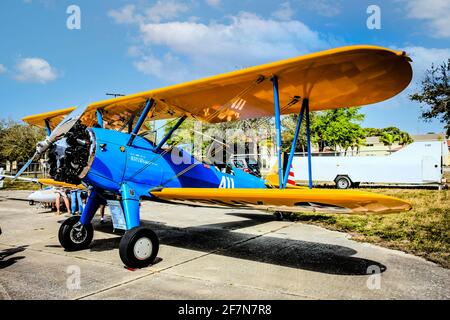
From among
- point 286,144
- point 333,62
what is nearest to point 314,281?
point 333,62

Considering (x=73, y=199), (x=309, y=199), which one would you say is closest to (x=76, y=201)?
(x=73, y=199)

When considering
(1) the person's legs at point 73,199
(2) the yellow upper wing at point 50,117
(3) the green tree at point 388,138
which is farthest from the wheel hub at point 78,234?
(3) the green tree at point 388,138

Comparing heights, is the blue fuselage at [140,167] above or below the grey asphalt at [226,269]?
above

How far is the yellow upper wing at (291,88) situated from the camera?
4242 mm

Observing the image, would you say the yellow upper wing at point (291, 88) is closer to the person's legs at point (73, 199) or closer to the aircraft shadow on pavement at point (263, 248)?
the aircraft shadow on pavement at point (263, 248)

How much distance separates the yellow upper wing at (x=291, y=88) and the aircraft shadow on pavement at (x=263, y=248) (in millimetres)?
2460

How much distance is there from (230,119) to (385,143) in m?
71.5

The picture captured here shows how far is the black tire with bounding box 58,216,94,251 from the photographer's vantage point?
5.49 metres

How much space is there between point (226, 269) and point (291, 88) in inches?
124

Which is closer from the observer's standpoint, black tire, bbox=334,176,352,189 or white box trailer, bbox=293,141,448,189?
white box trailer, bbox=293,141,448,189

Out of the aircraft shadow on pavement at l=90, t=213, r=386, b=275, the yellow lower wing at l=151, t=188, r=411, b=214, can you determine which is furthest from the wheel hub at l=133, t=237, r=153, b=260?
the aircraft shadow on pavement at l=90, t=213, r=386, b=275

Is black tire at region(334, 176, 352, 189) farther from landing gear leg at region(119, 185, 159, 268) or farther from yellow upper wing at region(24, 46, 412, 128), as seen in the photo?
landing gear leg at region(119, 185, 159, 268)

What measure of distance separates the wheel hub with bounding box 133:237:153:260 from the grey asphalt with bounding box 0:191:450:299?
0.19 metres
